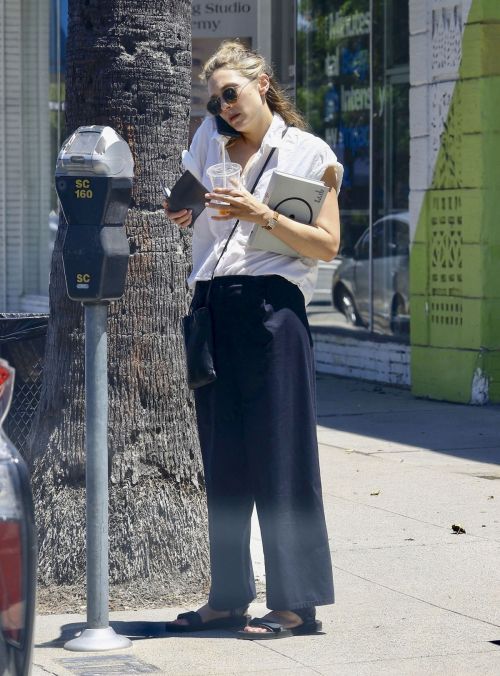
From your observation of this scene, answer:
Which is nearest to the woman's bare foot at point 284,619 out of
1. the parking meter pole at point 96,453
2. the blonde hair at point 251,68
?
the parking meter pole at point 96,453

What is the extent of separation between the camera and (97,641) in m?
4.90

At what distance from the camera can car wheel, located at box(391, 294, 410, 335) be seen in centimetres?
1202

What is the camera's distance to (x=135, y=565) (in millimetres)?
5629

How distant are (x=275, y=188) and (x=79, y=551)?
1722mm

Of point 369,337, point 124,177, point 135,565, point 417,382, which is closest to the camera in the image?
point 124,177

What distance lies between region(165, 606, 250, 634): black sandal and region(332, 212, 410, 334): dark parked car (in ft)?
22.9

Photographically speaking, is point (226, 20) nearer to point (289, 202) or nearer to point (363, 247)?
point (363, 247)

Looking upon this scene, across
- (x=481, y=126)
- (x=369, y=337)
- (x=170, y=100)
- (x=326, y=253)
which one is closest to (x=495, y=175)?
(x=481, y=126)

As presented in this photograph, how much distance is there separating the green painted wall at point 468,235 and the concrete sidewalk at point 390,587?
3.51 feet

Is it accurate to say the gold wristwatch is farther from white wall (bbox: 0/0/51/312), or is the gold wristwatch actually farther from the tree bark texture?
white wall (bbox: 0/0/51/312)

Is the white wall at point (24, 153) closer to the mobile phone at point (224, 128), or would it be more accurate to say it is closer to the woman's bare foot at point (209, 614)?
the woman's bare foot at point (209, 614)

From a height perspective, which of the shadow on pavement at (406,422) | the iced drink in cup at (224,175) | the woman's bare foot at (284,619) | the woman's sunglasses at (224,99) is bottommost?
the woman's bare foot at (284,619)

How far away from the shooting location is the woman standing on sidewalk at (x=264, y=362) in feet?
16.3

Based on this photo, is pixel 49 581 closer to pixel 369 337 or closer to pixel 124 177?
pixel 124 177
